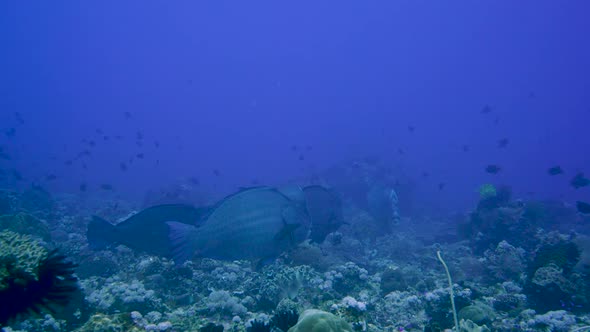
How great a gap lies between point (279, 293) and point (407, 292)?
8.88 feet

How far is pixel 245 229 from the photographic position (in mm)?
4746

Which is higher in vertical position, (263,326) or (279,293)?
(263,326)

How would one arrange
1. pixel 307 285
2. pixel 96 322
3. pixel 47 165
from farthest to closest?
1. pixel 47 165
2. pixel 307 285
3. pixel 96 322

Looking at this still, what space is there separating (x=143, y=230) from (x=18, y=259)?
3.78 metres

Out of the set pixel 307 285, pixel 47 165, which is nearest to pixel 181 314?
pixel 307 285

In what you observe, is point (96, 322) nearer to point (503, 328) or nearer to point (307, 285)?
point (307, 285)

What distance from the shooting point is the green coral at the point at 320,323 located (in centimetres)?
336

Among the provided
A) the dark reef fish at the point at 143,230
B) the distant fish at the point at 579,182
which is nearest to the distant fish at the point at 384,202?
the distant fish at the point at 579,182

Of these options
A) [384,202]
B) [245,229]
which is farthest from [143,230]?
[384,202]

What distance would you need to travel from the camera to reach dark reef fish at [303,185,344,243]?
786cm

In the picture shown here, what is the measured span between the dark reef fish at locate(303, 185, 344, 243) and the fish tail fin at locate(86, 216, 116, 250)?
4.27 metres

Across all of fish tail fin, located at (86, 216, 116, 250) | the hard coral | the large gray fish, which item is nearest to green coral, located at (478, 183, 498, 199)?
the large gray fish

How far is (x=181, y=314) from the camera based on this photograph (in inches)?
200

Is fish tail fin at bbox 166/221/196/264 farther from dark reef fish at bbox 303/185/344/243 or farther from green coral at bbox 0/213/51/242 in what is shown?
green coral at bbox 0/213/51/242
